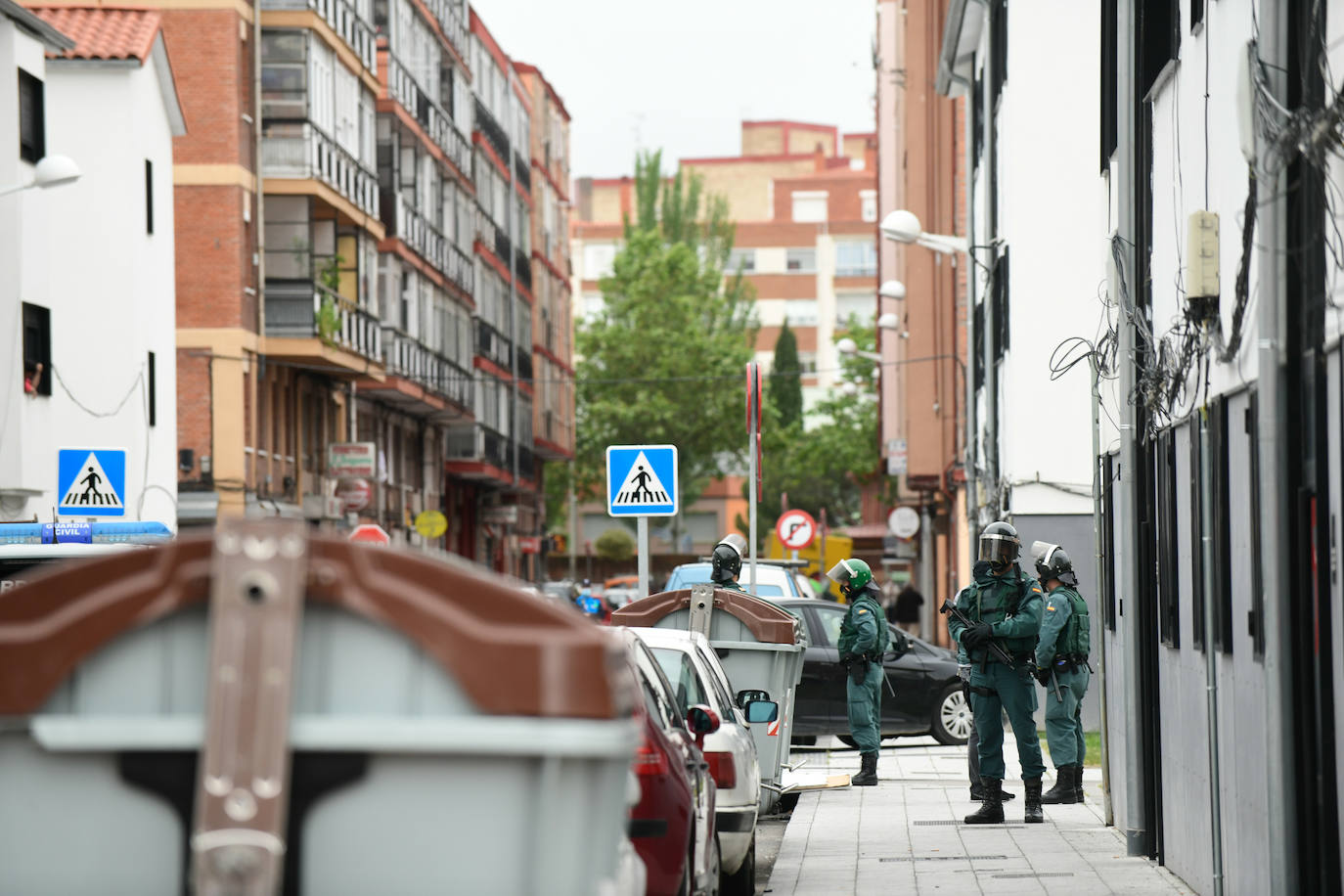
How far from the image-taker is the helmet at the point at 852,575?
61.4 feet

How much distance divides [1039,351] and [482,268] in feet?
142

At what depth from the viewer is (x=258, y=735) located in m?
4.76

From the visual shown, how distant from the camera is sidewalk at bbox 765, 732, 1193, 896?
12.1m

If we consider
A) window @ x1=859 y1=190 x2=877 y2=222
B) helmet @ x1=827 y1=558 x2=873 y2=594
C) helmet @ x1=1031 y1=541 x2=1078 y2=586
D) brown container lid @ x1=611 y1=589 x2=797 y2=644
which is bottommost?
brown container lid @ x1=611 y1=589 x2=797 y2=644

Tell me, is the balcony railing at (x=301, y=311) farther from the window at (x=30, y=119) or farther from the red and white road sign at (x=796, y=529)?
the red and white road sign at (x=796, y=529)

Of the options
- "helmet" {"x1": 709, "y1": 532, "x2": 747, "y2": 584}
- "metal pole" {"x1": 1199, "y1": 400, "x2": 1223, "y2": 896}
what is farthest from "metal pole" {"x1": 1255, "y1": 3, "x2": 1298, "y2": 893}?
"helmet" {"x1": 709, "y1": 532, "x2": 747, "y2": 584}

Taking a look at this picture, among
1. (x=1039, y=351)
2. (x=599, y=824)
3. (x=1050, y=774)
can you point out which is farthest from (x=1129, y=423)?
(x=1039, y=351)

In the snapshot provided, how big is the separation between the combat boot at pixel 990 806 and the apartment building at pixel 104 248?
66.8 feet

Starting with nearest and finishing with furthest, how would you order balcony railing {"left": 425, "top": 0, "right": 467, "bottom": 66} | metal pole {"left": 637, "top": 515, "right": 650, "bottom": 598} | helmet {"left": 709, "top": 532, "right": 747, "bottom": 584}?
metal pole {"left": 637, "top": 515, "right": 650, "bottom": 598}
helmet {"left": 709, "top": 532, "right": 747, "bottom": 584}
balcony railing {"left": 425, "top": 0, "right": 467, "bottom": 66}

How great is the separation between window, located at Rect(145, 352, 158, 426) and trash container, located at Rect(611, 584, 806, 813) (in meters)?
23.3

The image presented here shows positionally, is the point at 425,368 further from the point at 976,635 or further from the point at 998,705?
the point at 976,635

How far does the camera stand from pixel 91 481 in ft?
74.0

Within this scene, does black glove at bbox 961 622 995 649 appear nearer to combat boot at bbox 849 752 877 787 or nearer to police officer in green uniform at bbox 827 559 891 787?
police officer in green uniform at bbox 827 559 891 787

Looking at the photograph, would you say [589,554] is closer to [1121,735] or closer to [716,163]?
[716,163]
